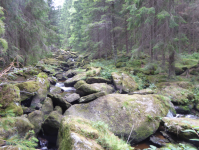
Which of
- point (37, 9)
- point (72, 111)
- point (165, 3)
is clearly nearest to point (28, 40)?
point (37, 9)

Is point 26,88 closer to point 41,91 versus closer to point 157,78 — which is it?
point 41,91

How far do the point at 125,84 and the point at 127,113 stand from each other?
4045mm

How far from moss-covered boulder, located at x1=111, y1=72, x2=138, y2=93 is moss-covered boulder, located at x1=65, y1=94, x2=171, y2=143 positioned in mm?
2525

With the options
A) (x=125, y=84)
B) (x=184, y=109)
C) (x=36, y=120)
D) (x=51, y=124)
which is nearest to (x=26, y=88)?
(x=36, y=120)

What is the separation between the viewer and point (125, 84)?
382 inches

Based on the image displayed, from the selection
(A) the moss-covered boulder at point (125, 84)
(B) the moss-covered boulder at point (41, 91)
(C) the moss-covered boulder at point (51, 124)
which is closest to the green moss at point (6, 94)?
(C) the moss-covered boulder at point (51, 124)

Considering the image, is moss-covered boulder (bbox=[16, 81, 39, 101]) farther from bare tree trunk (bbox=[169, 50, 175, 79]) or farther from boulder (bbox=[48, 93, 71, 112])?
bare tree trunk (bbox=[169, 50, 175, 79])

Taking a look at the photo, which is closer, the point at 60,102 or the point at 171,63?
the point at 60,102

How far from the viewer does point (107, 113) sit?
19.3 feet

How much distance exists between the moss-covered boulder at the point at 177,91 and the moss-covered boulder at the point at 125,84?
1825 millimetres

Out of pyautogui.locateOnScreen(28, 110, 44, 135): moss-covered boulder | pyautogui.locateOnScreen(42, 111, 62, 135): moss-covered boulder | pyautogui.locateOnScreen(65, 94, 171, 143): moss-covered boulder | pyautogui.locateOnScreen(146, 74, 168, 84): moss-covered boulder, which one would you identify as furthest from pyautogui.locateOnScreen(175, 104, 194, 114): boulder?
pyautogui.locateOnScreen(28, 110, 44, 135): moss-covered boulder

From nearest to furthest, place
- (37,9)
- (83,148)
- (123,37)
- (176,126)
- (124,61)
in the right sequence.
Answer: (83,148)
(176,126)
(37,9)
(124,61)
(123,37)

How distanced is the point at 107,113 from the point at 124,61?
37.0 feet

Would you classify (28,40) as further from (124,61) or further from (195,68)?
(195,68)
